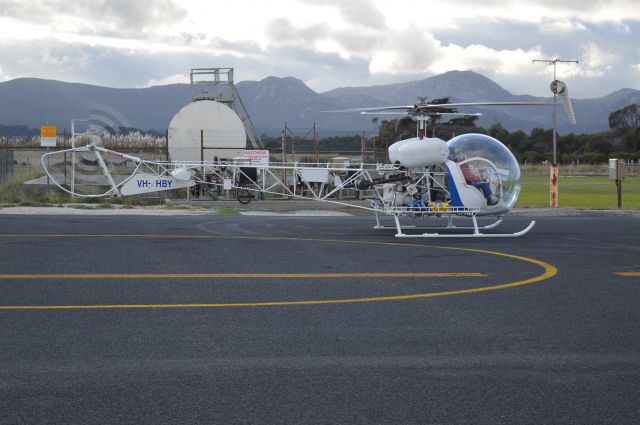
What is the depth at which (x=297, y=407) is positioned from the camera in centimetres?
625

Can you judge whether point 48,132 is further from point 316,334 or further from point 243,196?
point 316,334

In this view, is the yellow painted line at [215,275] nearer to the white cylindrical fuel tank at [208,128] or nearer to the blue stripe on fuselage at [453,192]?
the blue stripe on fuselage at [453,192]

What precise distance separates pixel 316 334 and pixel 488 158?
10.8 meters

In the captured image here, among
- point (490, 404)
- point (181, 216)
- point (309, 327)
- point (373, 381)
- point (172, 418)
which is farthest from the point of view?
point (181, 216)

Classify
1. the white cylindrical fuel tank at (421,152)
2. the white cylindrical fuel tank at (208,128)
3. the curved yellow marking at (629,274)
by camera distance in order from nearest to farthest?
the curved yellow marking at (629,274), the white cylindrical fuel tank at (421,152), the white cylindrical fuel tank at (208,128)

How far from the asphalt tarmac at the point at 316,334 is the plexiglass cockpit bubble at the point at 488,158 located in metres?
2.62

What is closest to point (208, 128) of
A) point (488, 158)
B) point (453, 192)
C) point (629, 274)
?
point (453, 192)

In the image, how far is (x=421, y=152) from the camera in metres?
17.8

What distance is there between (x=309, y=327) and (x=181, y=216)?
15.9 m

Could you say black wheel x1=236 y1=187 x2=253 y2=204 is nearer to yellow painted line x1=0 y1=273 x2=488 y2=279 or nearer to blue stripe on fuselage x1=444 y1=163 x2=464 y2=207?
blue stripe on fuselage x1=444 y1=163 x2=464 y2=207

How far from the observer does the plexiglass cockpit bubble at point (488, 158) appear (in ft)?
60.0

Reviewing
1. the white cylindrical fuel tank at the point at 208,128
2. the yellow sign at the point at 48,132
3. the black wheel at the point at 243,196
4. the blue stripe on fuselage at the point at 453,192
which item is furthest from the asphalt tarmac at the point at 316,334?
the white cylindrical fuel tank at the point at 208,128

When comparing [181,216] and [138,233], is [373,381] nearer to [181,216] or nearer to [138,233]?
[138,233]

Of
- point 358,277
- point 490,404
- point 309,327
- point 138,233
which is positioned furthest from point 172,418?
point 138,233
